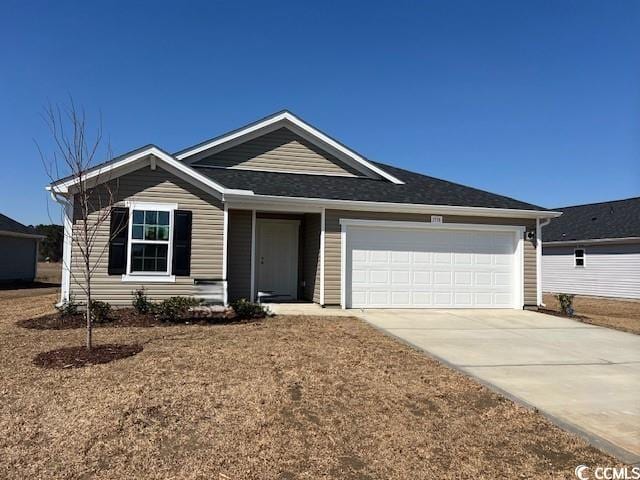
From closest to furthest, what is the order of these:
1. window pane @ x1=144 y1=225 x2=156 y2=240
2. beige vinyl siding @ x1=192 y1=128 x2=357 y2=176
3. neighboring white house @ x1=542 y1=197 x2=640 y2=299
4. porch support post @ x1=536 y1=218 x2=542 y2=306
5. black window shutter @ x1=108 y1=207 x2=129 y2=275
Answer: black window shutter @ x1=108 y1=207 x2=129 y2=275 < window pane @ x1=144 y1=225 x2=156 y2=240 < porch support post @ x1=536 y1=218 x2=542 y2=306 < beige vinyl siding @ x1=192 y1=128 x2=357 y2=176 < neighboring white house @ x1=542 y1=197 x2=640 y2=299

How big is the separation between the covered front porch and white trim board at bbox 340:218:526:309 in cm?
73

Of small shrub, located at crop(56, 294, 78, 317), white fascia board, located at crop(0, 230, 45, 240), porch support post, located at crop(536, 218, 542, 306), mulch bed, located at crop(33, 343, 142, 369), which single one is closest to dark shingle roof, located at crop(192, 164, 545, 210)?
porch support post, located at crop(536, 218, 542, 306)

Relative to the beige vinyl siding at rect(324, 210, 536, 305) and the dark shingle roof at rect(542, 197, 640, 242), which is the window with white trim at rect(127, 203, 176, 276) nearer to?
the beige vinyl siding at rect(324, 210, 536, 305)

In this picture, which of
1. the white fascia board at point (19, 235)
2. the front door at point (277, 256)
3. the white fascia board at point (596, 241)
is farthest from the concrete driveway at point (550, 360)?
the white fascia board at point (19, 235)

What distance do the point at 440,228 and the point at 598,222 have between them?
15.3 metres

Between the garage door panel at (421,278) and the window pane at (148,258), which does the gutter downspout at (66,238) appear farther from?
the garage door panel at (421,278)

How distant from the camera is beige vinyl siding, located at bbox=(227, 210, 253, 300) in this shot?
12.6m

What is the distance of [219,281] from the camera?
11.3 meters

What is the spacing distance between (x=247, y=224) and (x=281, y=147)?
10.9 ft

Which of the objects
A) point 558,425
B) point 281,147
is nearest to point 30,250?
point 281,147

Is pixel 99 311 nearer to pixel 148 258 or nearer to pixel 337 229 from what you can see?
pixel 148 258

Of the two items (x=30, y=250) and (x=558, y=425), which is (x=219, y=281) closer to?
(x=558, y=425)

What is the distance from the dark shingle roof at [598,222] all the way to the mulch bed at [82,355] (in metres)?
21.2

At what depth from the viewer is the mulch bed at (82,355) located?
641 cm
